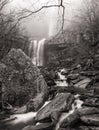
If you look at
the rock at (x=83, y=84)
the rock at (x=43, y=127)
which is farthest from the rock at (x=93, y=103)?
the rock at (x=83, y=84)

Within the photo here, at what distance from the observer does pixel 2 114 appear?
30.6 feet

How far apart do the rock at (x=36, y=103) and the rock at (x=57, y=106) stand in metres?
0.73

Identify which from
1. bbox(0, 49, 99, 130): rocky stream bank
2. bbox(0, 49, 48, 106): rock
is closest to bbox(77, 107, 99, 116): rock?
bbox(0, 49, 99, 130): rocky stream bank

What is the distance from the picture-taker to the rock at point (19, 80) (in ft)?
33.3

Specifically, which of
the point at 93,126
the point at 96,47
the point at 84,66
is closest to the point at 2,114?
the point at 93,126

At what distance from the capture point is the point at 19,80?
34.3 ft

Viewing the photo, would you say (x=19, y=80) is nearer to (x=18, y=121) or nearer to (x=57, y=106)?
(x=18, y=121)

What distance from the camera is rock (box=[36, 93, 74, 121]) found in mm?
8238

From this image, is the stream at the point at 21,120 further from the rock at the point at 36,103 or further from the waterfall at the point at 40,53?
the waterfall at the point at 40,53

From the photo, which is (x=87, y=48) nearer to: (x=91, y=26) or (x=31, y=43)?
(x=91, y=26)

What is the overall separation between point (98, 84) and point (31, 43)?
12.7 metres

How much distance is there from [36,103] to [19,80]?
149 cm

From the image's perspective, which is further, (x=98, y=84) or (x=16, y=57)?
(x=98, y=84)

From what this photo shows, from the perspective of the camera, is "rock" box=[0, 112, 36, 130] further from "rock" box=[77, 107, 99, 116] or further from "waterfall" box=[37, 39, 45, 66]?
"waterfall" box=[37, 39, 45, 66]
